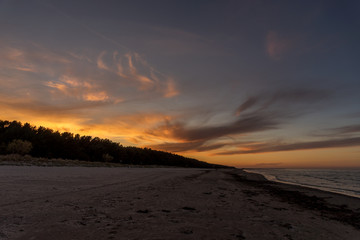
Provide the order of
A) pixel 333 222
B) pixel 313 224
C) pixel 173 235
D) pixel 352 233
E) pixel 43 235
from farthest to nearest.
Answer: pixel 333 222, pixel 313 224, pixel 352 233, pixel 173 235, pixel 43 235

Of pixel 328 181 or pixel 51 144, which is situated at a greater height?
pixel 51 144

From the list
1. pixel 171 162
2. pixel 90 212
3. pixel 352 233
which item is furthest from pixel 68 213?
pixel 171 162

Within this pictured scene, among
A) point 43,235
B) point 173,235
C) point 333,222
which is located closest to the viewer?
point 43,235

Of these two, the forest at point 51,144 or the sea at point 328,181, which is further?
the forest at point 51,144

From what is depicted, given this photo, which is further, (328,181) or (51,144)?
(51,144)

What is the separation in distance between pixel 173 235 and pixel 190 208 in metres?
2.97

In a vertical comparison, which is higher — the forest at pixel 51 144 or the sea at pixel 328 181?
the forest at pixel 51 144

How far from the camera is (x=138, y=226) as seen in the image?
483cm

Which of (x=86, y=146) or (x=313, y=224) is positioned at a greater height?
(x=86, y=146)

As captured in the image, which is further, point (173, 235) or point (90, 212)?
point (90, 212)

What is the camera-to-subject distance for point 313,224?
20.2ft

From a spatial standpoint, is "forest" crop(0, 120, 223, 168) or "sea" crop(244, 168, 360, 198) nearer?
"sea" crop(244, 168, 360, 198)

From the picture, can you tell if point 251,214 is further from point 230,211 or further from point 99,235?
point 99,235

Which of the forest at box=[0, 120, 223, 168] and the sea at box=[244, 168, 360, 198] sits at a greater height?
the forest at box=[0, 120, 223, 168]
